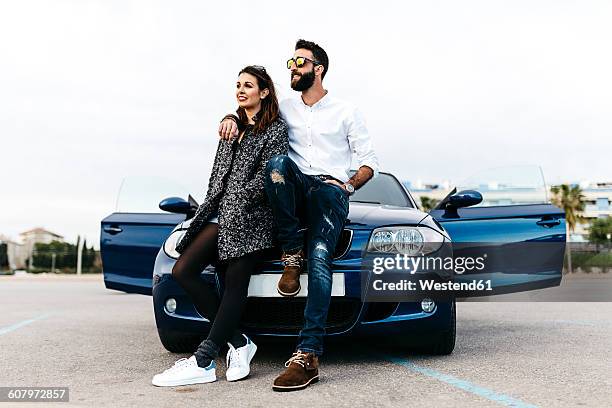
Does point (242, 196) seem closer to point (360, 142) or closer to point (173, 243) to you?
point (173, 243)

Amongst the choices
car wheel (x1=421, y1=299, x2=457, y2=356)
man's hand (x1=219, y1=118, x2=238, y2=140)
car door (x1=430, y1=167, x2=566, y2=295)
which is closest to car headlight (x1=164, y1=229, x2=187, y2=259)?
man's hand (x1=219, y1=118, x2=238, y2=140)

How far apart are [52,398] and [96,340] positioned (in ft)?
7.22

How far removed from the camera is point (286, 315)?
386cm

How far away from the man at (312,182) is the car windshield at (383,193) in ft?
3.40

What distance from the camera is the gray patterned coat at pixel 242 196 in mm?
3678

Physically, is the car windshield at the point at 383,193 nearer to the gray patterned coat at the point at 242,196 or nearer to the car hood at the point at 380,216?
the car hood at the point at 380,216

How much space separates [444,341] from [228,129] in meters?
1.79

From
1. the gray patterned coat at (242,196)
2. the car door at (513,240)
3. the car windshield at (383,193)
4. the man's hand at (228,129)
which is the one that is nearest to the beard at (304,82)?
the gray patterned coat at (242,196)

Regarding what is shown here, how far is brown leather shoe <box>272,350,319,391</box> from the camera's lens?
3.25 m

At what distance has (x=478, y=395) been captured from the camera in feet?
10.3

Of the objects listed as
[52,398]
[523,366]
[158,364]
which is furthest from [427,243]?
[52,398]

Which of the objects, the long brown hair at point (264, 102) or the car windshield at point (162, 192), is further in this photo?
the car windshield at point (162, 192)

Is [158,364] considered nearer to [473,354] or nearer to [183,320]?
[183,320]

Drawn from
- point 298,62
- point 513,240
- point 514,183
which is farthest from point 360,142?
point 514,183
